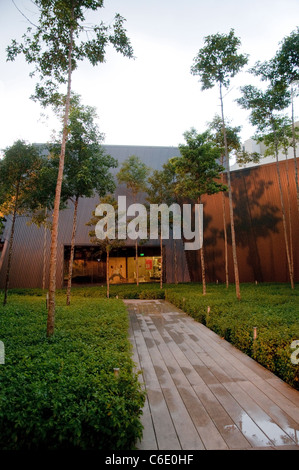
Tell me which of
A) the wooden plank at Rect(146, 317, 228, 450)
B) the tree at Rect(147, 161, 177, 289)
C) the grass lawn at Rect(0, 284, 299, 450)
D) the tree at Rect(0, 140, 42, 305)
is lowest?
the wooden plank at Rect(146, 317, 228, 450)

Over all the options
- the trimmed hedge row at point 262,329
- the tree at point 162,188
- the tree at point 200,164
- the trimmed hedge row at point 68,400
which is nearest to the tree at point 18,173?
the tree at point 200,164

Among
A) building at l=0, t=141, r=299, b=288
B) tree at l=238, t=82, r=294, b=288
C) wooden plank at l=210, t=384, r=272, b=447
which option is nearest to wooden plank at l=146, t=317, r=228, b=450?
wooden plank at l=210, t=384, r=272, b=447

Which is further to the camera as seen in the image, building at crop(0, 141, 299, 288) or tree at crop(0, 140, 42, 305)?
building at crop(0, 141, 299, 288)

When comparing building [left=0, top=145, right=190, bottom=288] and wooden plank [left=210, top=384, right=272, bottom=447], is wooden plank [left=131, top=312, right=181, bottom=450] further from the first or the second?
building [left=0, top=145, right=190, bottom=288]

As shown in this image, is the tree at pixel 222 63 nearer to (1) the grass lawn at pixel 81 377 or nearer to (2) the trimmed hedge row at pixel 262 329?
(2) the trimmed hedge row at pixel 262 329

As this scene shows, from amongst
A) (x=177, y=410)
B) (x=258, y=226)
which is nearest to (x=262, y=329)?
(x=177, y=410)

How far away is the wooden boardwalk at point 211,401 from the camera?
10.00ft

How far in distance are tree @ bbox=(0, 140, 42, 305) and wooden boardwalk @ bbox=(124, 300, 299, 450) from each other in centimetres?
902

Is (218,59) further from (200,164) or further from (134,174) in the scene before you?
(134,174)

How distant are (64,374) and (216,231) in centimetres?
1825

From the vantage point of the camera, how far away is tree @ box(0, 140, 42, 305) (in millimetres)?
11812

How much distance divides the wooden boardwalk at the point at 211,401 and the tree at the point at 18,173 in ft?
29.6

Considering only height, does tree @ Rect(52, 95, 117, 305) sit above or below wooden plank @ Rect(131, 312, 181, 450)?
above
